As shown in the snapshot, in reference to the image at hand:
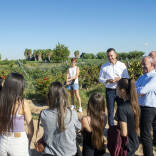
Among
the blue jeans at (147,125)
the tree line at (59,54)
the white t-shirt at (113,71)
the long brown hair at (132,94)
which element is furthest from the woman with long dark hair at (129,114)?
the tree line at (59,54)

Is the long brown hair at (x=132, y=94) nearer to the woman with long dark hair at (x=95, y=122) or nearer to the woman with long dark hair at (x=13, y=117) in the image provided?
the woman with long dark hair at (x=95, y=122)

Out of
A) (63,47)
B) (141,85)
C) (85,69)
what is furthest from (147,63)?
(63,47)

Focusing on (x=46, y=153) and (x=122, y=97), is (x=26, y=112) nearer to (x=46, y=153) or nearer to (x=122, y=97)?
(x=46, y=153)

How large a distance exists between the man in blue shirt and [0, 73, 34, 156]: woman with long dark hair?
1647mm

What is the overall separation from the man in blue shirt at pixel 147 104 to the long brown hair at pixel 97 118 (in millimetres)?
780

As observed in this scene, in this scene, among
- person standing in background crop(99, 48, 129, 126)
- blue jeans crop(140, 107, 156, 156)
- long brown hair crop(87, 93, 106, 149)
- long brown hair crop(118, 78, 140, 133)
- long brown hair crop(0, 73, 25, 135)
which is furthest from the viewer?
person standing in background crop(99, 48, 129, 126)

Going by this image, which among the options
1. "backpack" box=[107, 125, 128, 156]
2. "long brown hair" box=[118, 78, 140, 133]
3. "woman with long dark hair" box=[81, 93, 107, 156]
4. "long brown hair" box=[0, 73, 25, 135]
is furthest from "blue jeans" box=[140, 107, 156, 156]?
"long brown hair" box=[0, 73, 25, 135]

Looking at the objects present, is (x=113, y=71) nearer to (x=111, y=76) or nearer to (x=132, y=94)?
(x=111, y=76)

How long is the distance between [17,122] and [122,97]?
1.37m

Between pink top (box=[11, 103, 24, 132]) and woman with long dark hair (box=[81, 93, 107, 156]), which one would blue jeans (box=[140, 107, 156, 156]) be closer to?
woman with long dark hair (box=[81, 93, 107, 156])

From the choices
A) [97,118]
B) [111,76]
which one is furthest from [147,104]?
[111,76]

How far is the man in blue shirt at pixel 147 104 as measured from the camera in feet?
8.33

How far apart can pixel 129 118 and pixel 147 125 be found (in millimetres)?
526

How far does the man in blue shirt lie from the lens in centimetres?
254
